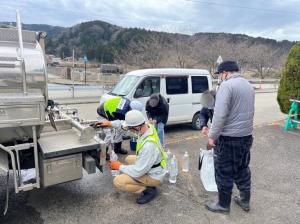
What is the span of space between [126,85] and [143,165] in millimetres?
4275

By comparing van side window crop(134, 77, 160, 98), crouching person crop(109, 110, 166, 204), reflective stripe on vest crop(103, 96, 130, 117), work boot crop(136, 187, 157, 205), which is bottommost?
work boot crop(136, 187, 157, 205)

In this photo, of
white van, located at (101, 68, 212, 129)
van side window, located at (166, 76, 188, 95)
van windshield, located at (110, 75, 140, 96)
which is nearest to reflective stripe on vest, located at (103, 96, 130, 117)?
white van, located at (101, 68, 212, 129)

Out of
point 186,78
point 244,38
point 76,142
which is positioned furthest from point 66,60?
point 76,142

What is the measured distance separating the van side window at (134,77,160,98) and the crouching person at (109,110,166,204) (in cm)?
362

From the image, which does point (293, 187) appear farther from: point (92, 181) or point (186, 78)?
point (186, 78)

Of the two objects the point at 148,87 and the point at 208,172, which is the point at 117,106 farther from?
the point at 148,87

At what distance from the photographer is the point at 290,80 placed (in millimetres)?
8828

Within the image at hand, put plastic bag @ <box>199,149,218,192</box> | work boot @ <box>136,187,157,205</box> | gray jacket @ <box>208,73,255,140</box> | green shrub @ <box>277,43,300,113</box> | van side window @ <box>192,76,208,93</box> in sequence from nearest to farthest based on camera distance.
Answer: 1. gray jacket @ <box>208,73,255,140</box>
2. work boot @ <box>136,187,157,205</box>
3. plastic bag @ <box>199,149,218,192</box>
4. van side window @ <box>192,76,208,93</box>
5. green shrub @ <box>277,43,300,113</box>

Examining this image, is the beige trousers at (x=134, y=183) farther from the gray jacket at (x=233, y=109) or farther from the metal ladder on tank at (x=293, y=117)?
the metal ladder on tank at (x=293, y=117)

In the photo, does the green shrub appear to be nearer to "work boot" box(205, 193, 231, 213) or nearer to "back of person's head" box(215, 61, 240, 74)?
"back of person's head" box(215, 61, 240, 74)

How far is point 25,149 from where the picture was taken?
3330mm

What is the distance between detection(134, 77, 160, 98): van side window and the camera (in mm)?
7480

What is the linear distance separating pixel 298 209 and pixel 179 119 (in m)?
4.68

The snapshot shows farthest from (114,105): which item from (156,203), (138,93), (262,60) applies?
(262,60)
